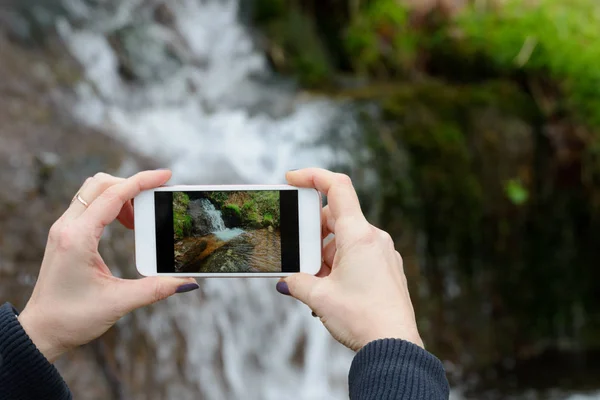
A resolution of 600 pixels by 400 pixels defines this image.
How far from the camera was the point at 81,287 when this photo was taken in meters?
1.19

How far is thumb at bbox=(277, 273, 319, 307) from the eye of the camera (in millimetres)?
1183

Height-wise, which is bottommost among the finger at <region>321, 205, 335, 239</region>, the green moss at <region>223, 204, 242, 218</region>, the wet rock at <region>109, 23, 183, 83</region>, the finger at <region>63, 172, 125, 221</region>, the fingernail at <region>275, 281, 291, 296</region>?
the fingernail at <region>275, 281, 291, 296</region>

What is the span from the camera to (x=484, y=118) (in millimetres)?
3834

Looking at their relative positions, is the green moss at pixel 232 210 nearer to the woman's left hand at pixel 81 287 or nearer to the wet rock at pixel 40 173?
the woman's left hand at pixel 81 287

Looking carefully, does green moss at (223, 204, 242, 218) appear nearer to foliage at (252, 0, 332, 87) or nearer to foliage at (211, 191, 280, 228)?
foliage at (211, 191, 280, 228)

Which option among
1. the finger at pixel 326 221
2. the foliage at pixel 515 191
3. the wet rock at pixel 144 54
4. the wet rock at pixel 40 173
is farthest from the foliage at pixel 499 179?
the finger at pixel 326 221

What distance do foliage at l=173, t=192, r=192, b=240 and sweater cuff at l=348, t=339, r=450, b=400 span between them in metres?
0.47

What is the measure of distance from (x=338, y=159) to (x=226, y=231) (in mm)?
2113

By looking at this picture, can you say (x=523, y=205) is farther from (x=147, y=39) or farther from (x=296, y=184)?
(x=296, y=184)

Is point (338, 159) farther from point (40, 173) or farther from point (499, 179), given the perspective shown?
point (40, 173)

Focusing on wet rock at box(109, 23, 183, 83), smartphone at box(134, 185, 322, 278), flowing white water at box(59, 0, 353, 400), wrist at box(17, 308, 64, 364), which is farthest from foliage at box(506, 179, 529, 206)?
wrist at box(17, 308, 64, 364)

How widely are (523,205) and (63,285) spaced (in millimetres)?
3253

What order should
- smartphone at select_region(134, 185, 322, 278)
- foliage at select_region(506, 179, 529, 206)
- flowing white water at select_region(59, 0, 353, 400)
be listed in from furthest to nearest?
1. foliage at select_region(506, 179, 529, 206)
2. flowing white water at select_region(59, 0, 353, 400)
3. smartphone at select_region(134, 185, 322, 278)

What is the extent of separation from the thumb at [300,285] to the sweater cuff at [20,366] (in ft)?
1.47
